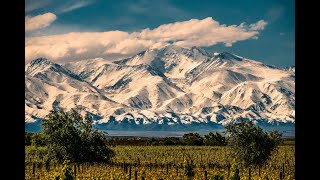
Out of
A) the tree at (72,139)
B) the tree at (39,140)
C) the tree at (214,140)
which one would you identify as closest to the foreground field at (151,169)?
the tree at (72,139)

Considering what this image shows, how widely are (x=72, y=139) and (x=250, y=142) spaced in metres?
19.3

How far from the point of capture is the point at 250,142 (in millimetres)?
48094

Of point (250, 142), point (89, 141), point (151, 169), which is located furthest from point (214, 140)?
point (250, 142)

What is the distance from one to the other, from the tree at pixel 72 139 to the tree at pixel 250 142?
632 inches

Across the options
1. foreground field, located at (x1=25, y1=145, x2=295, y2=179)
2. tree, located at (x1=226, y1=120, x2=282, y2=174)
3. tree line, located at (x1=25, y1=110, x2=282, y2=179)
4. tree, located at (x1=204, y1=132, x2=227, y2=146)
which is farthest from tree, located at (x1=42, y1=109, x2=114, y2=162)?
tree, located at (x1=204, y1=132, x2=227, y2=146)

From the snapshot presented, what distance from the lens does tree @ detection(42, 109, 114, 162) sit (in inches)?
2094

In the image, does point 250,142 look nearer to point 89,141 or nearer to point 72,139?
point 89,141

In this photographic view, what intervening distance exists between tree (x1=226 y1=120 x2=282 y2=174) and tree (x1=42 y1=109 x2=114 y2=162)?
16.0 meters

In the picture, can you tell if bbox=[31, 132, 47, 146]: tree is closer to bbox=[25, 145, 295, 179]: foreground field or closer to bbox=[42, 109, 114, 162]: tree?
bbox=[42, 109, 114, 162]: tree

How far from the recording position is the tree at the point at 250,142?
48000mm
